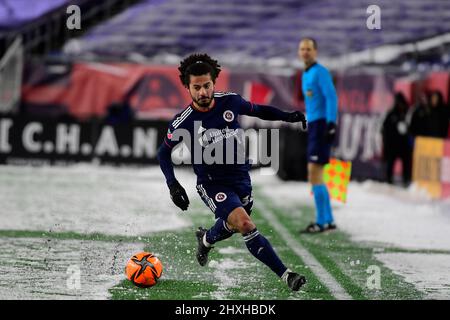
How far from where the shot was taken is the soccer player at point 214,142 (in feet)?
23.3

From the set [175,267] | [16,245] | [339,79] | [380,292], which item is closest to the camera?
[380,292]

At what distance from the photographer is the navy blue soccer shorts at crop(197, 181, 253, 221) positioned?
23.6 ft

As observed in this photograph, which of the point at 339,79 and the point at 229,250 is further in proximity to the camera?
the point at 339,79

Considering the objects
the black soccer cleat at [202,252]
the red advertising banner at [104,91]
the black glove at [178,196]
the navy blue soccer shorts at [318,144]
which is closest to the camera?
the black glove at [178,196]

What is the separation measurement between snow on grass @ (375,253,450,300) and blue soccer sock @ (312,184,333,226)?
1.66 m

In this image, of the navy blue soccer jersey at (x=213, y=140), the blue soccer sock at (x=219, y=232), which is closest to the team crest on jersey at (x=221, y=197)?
the navy blue soccer jersey at (x=213, y=140)

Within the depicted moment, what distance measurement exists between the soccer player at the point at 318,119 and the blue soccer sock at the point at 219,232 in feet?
10.8

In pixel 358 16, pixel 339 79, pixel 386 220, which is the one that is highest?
pixel 358 16

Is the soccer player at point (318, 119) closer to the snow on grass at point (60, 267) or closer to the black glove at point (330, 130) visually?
the black glove at point (330, 130)

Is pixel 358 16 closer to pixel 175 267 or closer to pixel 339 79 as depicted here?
pixel 339 79

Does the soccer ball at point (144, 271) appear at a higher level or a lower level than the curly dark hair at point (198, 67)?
lower

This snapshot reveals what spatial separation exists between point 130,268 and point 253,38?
20947mm

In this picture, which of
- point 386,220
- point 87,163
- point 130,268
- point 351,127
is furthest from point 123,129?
point 130,268
